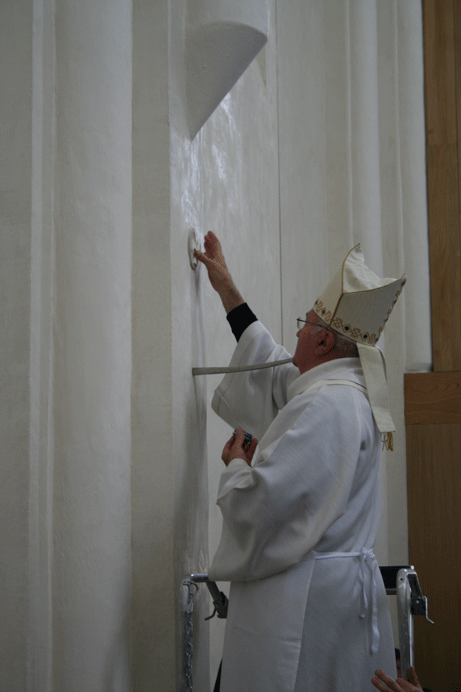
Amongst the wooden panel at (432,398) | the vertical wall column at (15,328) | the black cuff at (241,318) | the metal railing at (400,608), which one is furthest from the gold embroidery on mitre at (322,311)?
the wooden panel at (432,398)

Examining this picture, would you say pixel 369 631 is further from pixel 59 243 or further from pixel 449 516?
pixel 449 516

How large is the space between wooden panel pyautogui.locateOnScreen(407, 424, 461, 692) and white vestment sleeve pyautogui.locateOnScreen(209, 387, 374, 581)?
10.2ft

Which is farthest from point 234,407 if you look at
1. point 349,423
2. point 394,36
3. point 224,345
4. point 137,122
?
point 394,36

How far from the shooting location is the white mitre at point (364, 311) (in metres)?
2.28

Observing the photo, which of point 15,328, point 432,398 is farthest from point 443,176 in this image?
point 15,328

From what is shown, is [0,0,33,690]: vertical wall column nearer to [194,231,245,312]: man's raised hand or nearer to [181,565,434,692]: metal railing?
[181,565,434,692]: metal railing

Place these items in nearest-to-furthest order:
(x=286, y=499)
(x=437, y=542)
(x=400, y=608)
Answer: (x=286, y=499) < (x=400, y=608) < (x=437, y=542)

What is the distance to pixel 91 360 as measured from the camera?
1.85m

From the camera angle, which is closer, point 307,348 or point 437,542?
point 307,348

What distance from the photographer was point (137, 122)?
2.21 meters

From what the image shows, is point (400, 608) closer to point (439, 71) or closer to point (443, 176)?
point (443, 176)

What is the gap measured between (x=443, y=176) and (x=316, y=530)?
4003mm

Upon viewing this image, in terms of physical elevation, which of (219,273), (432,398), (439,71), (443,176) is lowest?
(432,398)

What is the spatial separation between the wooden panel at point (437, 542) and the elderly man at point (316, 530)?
2.80m
